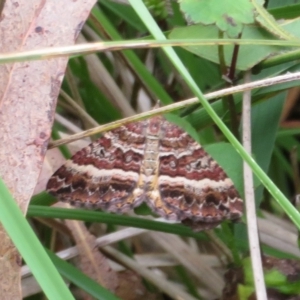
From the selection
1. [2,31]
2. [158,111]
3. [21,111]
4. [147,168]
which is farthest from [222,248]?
[2,31]

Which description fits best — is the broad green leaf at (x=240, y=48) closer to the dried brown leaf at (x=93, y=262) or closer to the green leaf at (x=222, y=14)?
the green leaf at (x=222, y=14)

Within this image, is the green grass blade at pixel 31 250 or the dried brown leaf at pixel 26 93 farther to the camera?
the dried brown leaf at pixel 26 93

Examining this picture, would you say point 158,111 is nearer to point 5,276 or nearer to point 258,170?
point 258,170

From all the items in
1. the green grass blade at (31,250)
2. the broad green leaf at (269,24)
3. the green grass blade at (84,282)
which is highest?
Result: the broad green leaf at (269,24)

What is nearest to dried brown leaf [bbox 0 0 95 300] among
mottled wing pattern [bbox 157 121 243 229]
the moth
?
the moth

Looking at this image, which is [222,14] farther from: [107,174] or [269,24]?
[107,174]

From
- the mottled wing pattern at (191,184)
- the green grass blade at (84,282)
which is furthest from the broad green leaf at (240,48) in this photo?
the green grass blade at (84,282)

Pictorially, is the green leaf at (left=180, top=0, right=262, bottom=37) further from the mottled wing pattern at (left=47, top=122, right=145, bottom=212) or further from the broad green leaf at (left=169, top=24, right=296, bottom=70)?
the mottled wing pattern at (left=47, top=122, right=145, bottom=212)
